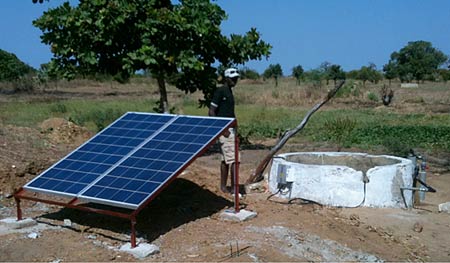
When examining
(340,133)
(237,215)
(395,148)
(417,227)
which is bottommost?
(417,227)

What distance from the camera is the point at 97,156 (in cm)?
736

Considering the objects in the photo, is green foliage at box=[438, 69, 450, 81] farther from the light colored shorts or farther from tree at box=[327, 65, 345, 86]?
the light colored shorts

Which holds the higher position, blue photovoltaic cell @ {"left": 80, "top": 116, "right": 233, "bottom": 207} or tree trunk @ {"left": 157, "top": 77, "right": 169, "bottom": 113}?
tree trunk @ {"left": 157, "top": 77, "right": 169, "bottom": 113}

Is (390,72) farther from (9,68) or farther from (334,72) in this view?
(9,68)

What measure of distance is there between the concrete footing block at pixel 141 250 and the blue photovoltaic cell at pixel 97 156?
95 cm

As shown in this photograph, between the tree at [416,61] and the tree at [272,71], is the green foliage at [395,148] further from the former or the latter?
the tree at [272,71]

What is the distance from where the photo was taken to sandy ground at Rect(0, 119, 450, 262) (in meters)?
6.20

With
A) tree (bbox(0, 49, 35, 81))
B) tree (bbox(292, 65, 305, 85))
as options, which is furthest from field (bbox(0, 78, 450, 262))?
tree (bbox(292, 65, 305, 85))

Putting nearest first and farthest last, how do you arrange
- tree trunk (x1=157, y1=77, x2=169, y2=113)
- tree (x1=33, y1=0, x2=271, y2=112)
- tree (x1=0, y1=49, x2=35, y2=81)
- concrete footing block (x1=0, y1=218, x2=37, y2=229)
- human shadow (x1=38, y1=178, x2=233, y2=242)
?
1. concrete footing block (x1=0, y1=218, x2=37, y2=229)
2. human shadow (x1=38, y1=178, x2=233, y2=242)
3. tree (x1=33, y1=0, x2=271, y2=112)
4. tree trunk (x1=157, y1=77, x2=169, y2=113)
5. tree (x1=0, y1=49, x2=35, y2=81)

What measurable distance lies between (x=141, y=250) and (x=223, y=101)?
331 cm

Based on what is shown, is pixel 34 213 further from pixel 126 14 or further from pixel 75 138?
pixel 75 138

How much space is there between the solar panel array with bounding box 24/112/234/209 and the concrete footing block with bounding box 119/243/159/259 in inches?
18.2

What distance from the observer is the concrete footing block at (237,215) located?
736cm

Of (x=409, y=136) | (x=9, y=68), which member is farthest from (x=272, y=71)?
(x=409, y=136)
